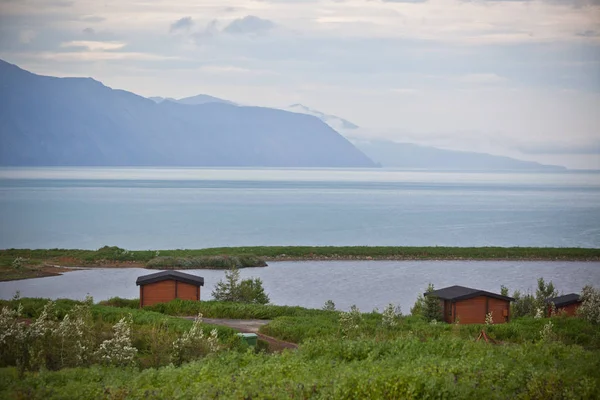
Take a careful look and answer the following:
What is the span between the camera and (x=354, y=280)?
31.8 meters

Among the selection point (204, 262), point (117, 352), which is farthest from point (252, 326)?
point (204, 262)

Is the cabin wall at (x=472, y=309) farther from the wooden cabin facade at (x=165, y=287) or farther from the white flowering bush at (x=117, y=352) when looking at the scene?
the white flowering bush at (x=117, y=352)

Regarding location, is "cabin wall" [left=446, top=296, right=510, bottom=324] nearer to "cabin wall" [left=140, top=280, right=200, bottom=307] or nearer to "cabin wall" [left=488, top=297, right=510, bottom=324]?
"cabin wall" [left=488, top=297, right=510, bottom=324]

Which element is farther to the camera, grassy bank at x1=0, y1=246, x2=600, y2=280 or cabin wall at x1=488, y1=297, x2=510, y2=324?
grassy bank at x1=0, y1=246, x2=600, y2=280

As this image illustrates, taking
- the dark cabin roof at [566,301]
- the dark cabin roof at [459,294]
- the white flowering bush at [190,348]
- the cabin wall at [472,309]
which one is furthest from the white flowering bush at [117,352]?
the dark cabin roof at [566,301]

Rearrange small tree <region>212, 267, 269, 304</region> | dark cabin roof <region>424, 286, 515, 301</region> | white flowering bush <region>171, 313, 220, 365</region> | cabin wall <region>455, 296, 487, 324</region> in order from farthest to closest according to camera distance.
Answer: small tree <region>212, 267, 269, 304</region>
cabin wall <region>455, 296, 487, 324</region>
dark cabin roof <region>424, 286, 515, 301</region>
white flowering bush <region>171, 313, 220, 365</region>

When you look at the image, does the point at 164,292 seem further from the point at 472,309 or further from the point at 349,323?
the point at 472,309

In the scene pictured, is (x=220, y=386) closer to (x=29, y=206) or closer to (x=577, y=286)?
(x=577, y=286)

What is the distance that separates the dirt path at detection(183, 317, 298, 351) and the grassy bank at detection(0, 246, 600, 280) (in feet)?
60.5

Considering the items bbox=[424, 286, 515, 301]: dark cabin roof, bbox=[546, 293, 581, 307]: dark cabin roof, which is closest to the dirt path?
bbox=[424, 286, 515, 301]: dark cabin roof

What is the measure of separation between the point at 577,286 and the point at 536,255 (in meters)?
13.6

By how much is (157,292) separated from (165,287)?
0.25 m

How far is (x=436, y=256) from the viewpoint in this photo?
43.9 metres

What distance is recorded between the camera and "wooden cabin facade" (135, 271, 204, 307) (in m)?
19.5
